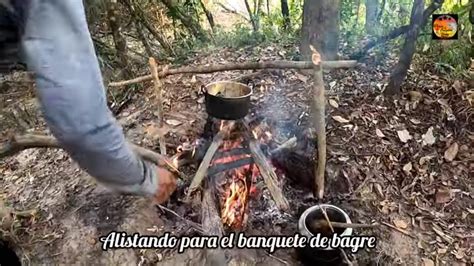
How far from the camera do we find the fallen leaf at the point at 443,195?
→ 2728 millimetres

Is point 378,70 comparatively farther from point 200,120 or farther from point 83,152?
point 83,152

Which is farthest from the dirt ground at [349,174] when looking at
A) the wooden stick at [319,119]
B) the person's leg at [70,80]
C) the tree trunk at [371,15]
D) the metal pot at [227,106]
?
the person's leg at [70,80]

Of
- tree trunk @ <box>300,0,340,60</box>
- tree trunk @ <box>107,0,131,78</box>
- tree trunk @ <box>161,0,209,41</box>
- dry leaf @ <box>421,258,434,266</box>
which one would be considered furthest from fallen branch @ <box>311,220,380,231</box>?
tree trunk @ <box>161,0,209,41</box>

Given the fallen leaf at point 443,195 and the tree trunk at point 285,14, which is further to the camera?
the tree trunk at point 285,14

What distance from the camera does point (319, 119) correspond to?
8.21 feet

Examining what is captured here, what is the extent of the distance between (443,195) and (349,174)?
1.89 feet

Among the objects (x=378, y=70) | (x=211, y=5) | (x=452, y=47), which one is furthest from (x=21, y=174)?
(x=211, y=5)

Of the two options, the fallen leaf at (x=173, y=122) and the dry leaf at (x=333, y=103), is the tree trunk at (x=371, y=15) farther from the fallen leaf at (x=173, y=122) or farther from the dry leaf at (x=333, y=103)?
the fallen leaf at (x=173, y=122)

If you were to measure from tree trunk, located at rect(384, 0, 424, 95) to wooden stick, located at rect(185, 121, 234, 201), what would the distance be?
1.35 meters

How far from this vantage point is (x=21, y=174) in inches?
127

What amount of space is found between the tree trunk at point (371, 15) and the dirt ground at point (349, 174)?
3.10 feet

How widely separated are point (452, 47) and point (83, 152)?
3.12 meters

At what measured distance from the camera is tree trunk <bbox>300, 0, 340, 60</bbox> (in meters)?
3.29

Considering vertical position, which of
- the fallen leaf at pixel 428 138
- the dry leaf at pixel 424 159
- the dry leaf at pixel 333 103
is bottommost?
the dry leaf at pixel 424 159
